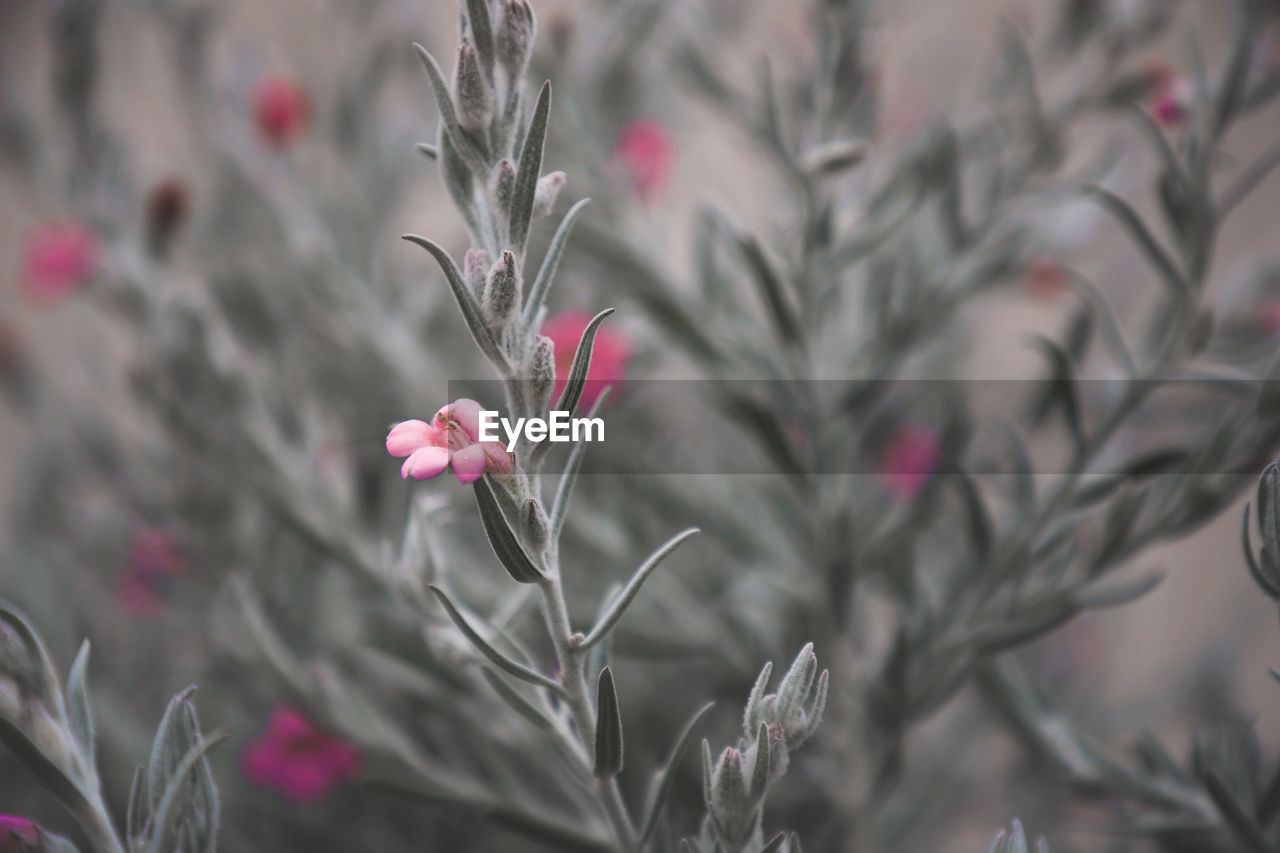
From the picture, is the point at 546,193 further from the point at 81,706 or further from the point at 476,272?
the point at 81,706

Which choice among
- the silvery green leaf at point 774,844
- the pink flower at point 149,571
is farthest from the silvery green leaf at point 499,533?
the pink flower at point 149,571

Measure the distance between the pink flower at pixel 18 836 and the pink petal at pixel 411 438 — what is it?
0.16 m

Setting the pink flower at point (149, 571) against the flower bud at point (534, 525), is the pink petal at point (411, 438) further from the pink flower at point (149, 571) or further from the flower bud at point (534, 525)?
the pink flower at point (149, 571)

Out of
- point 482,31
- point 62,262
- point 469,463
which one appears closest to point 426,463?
point 469,463

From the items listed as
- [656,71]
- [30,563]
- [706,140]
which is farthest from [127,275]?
[706,140]

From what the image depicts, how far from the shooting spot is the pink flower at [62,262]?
0.54 metres

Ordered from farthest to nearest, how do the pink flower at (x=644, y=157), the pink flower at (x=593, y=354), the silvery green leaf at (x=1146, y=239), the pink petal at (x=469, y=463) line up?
the pink flower at (x=644, y=157) < the pink flower at (x=593, y=354) < the silvery green leaf at (x=1146, y=239) < the pink petal at (x=469, y=463)

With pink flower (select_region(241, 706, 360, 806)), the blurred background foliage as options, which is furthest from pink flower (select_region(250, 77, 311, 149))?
pink flower (select_region(241, 706, 360, 806))

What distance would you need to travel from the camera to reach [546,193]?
24cm

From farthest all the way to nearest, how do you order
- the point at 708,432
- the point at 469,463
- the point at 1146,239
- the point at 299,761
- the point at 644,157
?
→ the point at 708,432
the point at 644,157
the point at 299,761
the point at 1146,239
the point at 469,463

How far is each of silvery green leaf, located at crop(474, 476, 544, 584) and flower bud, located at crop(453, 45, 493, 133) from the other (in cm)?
10

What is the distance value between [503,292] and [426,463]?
47mm

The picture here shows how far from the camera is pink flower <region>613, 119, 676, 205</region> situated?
57cm

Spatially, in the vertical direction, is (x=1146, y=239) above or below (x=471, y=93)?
below
